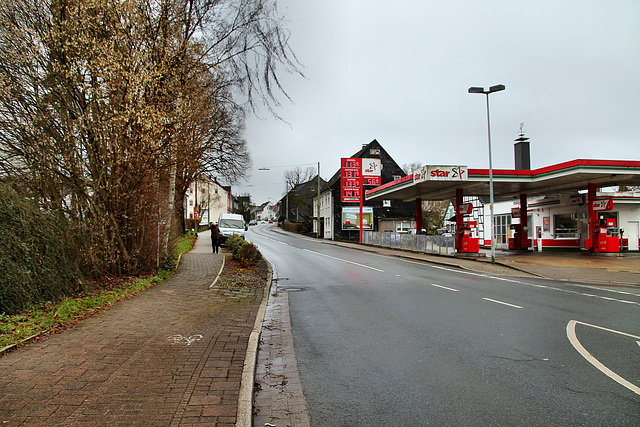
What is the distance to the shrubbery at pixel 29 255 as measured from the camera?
6082 mm

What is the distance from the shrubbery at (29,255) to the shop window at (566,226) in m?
29.0

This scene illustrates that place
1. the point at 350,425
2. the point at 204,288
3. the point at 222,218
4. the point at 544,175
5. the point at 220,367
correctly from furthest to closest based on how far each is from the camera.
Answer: the point at 222,218
the point at 544,175
the point at 204,288
the point at 220,367
the point at 350,425

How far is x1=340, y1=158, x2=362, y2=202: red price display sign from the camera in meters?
37.8

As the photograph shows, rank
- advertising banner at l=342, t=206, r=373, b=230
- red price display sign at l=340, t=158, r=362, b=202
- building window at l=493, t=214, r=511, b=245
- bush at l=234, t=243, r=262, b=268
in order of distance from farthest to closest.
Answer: advertising banner at l=342, t=206, r=373, b=230, red price display sign at l=340, t=158, r=362, b=202, building window at l=493, t=214, r=511, b=245, bush at l=234, t=243, r=262, b=268

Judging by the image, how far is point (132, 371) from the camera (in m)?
4.43

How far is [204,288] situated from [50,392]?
6732mm

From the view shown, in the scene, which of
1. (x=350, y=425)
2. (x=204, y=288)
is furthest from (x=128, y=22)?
(x=350, y=425)

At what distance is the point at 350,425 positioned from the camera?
11.6 feet

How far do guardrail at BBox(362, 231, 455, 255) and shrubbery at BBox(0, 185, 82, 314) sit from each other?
20378mm

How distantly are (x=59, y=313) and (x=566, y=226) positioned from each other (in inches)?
1173

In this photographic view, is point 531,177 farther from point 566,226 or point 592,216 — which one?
point 566,226

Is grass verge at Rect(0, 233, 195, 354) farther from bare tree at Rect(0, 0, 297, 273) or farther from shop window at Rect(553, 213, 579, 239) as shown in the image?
shop window at Rect(553, 213, 579, 239)

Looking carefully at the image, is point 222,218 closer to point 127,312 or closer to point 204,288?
point 204,288

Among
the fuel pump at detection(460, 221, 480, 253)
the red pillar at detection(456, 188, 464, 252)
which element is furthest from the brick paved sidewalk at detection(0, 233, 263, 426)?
the red pillar at detection(456, 188, 464, 252)
